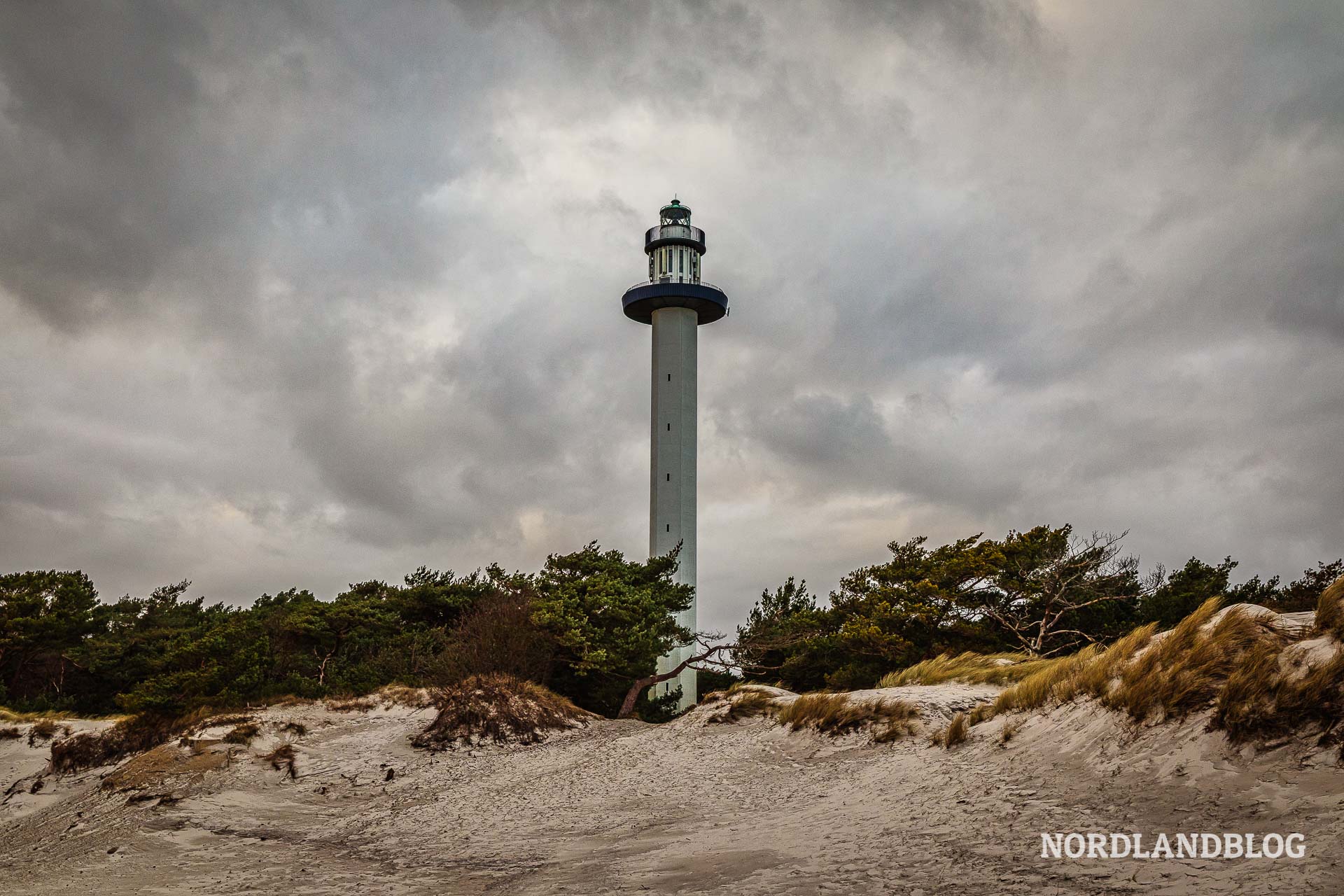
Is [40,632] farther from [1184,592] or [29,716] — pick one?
[1184,592]

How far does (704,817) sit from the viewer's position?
8836mm

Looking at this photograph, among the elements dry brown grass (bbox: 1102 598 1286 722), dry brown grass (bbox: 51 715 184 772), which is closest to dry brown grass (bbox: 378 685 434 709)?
dry brown grass (bbox: 51 715 184 772)

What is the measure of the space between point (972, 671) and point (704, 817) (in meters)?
6.30

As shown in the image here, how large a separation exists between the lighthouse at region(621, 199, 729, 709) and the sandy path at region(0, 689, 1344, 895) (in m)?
22.6

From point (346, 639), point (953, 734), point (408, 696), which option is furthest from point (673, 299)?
point (953, 734)

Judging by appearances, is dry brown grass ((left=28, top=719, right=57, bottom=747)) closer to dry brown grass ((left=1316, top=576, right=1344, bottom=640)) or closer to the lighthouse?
the lighthouse

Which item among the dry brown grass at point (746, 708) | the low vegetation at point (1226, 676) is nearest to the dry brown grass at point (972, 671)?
the dry brown grass at point (746, 708)

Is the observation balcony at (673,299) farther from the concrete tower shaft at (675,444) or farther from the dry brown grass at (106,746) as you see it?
the dry brown grass at (106,746)

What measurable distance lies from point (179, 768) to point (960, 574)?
19.4m

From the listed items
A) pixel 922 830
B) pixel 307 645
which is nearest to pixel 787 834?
pixel 922 830

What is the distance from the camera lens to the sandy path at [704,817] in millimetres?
5496

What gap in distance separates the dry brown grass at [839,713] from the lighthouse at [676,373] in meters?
23.1

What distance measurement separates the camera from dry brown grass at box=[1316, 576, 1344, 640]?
6.53 metres

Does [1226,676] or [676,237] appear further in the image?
[676,237]
